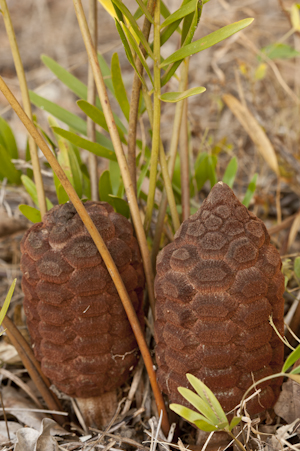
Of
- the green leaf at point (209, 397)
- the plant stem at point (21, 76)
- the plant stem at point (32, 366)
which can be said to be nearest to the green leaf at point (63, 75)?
the plant stem at point (21, 76)

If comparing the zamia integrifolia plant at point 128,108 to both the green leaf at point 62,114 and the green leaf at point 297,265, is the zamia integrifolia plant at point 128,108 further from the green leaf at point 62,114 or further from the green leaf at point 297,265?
the green leaf at point 297,265

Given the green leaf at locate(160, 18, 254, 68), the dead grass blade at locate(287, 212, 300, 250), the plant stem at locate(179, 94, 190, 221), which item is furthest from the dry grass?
the green leaf at locate(160, 18, 254, 68)

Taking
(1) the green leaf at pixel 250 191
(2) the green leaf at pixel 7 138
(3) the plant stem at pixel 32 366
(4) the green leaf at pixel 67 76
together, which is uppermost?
(4) the green leaf at pixel 67 76

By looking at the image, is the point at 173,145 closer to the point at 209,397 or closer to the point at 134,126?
the point at 134,126

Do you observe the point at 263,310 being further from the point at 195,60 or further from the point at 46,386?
the point at 195,60

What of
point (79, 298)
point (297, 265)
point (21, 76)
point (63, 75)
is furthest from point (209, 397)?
point (63, 75)

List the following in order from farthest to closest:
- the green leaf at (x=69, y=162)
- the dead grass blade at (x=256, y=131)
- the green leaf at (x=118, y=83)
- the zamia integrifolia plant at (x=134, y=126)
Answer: the dead grass blade at (x=256, y=131) < the green leaf at (x=69, y=162) < the green leaf at (x=118, y=83) < the zamia integrifolia plant at (x=134, y=126)
